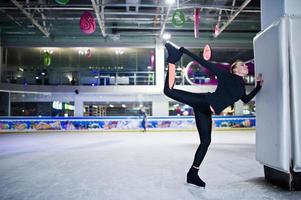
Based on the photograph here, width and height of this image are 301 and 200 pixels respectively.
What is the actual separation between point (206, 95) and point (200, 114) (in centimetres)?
27

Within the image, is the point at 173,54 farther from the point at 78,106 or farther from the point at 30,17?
the point at 78,106

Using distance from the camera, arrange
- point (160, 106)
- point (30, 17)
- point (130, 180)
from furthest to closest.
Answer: point (160, 106), point (30, 17), point (130, 180)

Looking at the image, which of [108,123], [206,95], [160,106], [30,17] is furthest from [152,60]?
[206,95]

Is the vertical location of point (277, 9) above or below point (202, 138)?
above

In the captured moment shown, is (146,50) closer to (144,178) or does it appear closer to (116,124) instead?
(116,124)

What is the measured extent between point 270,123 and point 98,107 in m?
14.8

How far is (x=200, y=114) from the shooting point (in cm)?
337

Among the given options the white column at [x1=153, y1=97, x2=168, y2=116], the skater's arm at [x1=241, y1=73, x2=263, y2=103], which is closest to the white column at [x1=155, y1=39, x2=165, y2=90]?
the white column at [x1=153, y1=97, x2=168, y2=116]

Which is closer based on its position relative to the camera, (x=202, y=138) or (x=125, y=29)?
(x=202, y=138)

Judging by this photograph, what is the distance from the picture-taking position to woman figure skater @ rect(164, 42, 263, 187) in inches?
125

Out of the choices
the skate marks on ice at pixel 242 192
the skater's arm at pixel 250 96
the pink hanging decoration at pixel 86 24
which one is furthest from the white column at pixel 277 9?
the pink hanging decoration at pixel 86 24

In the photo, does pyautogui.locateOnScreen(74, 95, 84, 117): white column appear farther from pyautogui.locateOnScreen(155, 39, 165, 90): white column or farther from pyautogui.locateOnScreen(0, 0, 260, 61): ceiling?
pyautogui.locateOnScreen(155, 39, 165, 90): white column

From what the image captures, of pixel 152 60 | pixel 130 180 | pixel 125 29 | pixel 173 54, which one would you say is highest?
pixel 125 29

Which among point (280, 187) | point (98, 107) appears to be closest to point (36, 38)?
point (98, 107)
